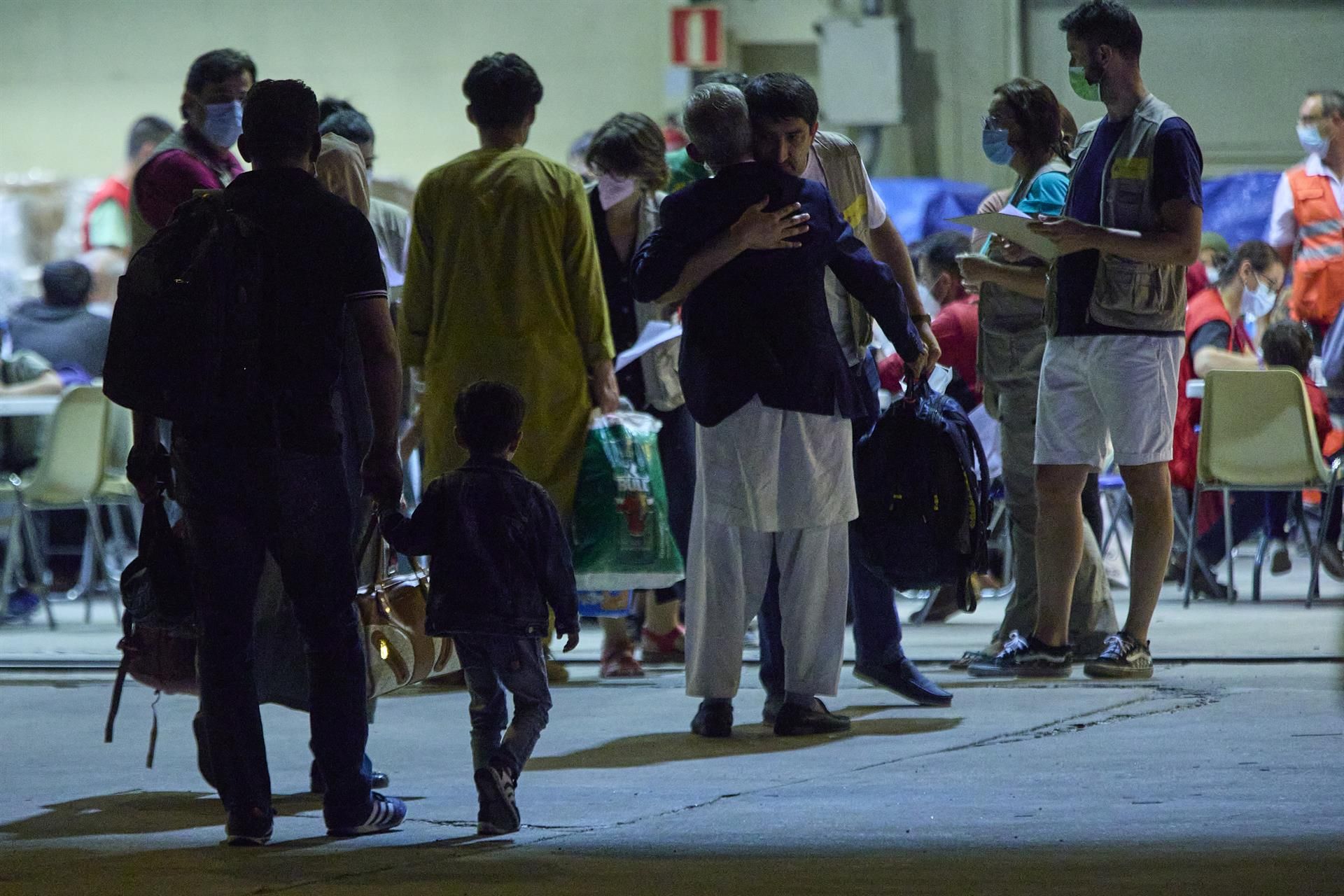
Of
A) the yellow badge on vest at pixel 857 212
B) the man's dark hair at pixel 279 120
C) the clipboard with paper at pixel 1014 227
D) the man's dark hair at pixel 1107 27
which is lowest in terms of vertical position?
the clipboard with paper at pixel 1014 227

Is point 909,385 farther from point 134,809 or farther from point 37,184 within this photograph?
point 37,184

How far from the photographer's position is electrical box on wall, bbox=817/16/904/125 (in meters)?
15.8

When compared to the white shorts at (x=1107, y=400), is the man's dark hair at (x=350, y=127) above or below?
above

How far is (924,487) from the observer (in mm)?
5828

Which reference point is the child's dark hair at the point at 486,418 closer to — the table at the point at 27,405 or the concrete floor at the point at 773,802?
the concrete floor at the point at 773,802

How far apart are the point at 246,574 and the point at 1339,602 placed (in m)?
6.60

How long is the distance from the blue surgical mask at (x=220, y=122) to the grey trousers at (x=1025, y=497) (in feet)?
8.31

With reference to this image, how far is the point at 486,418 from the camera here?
4508 mm

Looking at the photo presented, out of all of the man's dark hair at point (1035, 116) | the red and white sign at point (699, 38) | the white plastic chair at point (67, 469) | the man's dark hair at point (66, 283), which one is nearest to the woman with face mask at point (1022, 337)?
the man's dark hair at point (1035, 116)

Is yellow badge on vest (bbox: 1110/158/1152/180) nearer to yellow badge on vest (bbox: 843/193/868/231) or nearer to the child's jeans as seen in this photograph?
yellow badge on vest (bbox: 843/193/868/231)

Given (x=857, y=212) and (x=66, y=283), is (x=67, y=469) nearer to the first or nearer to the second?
(x=66, y=283)

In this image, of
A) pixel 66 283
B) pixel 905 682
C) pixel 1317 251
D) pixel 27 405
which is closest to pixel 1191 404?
pixel 1317 251

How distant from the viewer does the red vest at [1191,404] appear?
970 centimetres

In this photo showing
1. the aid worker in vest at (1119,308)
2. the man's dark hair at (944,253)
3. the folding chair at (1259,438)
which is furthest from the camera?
the folding chair at (1259,438)
